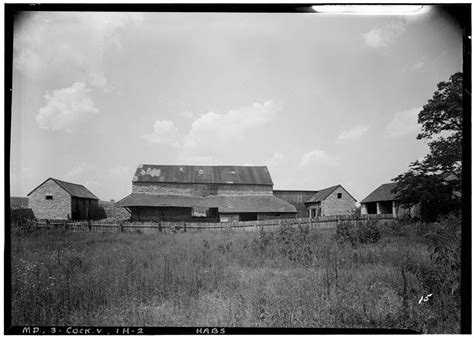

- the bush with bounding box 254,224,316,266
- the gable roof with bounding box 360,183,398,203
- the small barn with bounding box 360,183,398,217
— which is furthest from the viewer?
the gable roof with bounding box 360,183,398,203

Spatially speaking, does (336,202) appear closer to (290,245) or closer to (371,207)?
(371,207)

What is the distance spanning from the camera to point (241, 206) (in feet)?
72.7

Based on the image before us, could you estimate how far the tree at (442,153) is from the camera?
4.56 m

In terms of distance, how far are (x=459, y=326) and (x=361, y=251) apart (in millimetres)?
3261

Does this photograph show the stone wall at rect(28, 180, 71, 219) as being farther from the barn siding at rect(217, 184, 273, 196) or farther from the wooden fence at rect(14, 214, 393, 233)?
the barn siding at rect(217, 184, 273, 196)

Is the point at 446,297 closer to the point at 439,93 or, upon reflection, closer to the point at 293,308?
the point at 293,308

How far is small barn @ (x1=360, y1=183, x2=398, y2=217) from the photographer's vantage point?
23969mm

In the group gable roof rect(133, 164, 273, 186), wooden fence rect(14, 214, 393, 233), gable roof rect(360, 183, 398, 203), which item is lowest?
wooden fence rect(14, 214, 393, 233)

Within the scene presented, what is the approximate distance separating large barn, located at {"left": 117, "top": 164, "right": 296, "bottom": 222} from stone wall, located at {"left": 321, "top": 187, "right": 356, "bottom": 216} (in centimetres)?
481

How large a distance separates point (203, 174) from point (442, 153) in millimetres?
23172

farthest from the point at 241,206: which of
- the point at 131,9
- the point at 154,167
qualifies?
the point at 131,9

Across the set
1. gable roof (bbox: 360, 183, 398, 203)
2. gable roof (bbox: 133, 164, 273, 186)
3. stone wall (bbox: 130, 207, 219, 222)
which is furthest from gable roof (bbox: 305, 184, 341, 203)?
stone wall (bbox: 130, 207, 219, 222)

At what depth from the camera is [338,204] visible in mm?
24828

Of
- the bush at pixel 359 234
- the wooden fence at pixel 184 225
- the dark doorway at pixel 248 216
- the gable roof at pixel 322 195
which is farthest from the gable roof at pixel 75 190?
the gable roof at pixel 322 195
